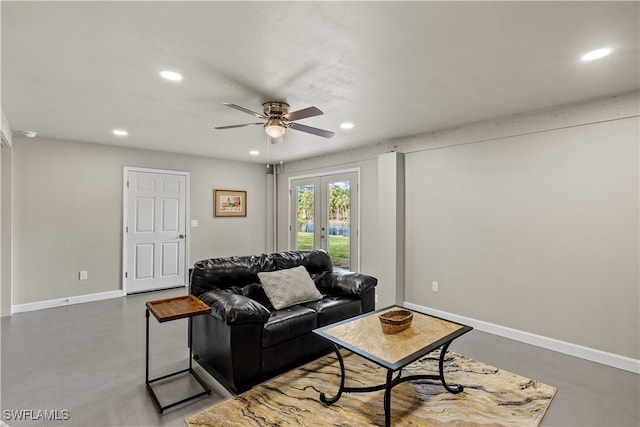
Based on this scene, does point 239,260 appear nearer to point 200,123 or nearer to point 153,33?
point 200,123

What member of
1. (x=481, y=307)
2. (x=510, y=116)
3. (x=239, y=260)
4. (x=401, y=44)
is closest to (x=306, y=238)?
(x=239, y=260)

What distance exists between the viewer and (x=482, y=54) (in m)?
2.08

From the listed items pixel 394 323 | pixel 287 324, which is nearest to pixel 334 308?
pixel 287 324

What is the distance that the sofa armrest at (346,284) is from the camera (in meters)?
3.32

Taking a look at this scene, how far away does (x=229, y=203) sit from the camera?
6.32 m

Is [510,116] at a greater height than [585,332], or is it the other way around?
[510,116]

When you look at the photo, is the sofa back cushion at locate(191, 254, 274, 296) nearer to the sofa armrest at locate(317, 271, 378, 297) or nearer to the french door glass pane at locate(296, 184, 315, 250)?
the sofa armrest at locate(317, 271, 378, 297)

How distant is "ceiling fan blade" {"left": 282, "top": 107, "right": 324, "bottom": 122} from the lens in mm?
2418

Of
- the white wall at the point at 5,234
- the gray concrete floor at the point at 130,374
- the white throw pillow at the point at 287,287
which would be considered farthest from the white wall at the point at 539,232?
the white wall at the point at 5,234

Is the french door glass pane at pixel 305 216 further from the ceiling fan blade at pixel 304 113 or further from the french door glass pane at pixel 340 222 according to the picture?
the ceiling fan blade at pixel 304 113

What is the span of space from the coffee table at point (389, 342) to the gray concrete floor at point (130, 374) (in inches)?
31.2

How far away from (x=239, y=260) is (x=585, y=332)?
11.3ft

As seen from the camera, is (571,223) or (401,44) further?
(571,223)

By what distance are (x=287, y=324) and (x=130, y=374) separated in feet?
4.51
